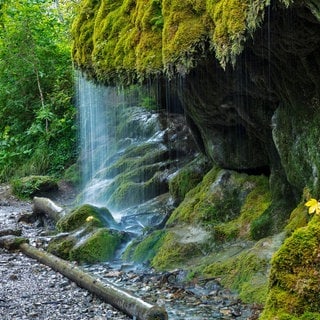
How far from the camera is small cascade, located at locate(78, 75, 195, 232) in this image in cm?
1441

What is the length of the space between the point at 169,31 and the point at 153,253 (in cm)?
421

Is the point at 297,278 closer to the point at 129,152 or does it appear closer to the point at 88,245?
the point at 88,245

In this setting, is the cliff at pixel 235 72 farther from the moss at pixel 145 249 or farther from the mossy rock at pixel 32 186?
the mossy rock at pixel 32 186

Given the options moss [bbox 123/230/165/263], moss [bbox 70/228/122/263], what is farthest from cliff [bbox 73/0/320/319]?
moss [bbox 70/228/122/263]

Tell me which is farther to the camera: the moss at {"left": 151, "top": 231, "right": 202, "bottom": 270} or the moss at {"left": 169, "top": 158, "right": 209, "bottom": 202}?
the moss at {"left": 169, "top": 158, "right": 209, "bottom": 202}

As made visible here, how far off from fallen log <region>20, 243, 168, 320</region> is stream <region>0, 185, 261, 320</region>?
0.09 meters

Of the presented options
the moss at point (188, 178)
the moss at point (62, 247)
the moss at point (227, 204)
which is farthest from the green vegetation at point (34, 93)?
the moss at point (227, 204)

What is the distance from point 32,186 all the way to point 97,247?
992 cm

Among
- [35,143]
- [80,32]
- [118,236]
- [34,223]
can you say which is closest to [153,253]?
[118,236]

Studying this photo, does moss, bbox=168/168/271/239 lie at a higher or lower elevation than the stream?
higher

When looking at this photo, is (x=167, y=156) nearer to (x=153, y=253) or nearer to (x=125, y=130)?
(x=125, y=130)

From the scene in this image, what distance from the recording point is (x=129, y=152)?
18.0 meters

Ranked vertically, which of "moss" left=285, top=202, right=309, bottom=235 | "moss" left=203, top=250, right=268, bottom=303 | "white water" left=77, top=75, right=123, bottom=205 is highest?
"white water" left=77, top=75, right=123, bottom=205

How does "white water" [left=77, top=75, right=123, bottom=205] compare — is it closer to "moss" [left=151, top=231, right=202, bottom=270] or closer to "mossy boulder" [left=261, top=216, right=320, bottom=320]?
"moss" [left=151, top=231, right=202, bottom=270]
